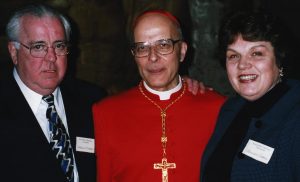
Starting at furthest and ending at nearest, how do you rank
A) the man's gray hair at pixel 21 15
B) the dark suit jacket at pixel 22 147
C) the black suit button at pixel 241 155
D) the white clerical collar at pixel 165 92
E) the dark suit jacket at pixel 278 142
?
the white clerical collar at pixel 165 92 < the man's gray hair at pixel 21 15 < the dark suit jacket at pixel 22 147 < the black suit button at pixel 241 155 < the dark suit jacket at pixel 278 142

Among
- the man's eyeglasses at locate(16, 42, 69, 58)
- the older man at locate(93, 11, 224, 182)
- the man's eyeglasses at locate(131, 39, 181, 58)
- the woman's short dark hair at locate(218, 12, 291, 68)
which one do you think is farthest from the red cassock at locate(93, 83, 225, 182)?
the woman's short dark hair at locate(218, 12, 291, 68)

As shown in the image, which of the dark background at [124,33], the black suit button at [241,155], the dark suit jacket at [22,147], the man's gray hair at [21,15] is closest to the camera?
the black suit button at [241,155]

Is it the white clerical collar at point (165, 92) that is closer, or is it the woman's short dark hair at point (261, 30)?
the woman's short dark hair at point (261, 30)

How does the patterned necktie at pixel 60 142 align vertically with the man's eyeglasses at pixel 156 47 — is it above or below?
below

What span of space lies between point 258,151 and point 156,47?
3.63ft

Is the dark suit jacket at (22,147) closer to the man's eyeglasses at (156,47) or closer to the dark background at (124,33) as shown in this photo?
the man's eyeglasses at (156,47)

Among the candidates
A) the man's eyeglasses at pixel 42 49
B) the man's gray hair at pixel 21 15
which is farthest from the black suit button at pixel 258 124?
the man's gray hair at pixel 21 15

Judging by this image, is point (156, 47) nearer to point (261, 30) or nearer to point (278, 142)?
point (261, 30)

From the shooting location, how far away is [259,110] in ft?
→ 7.61

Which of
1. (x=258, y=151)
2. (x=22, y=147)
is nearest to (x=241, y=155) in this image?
(x=258, y=151)

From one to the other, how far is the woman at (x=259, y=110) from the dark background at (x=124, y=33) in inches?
106

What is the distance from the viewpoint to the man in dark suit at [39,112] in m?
2.50

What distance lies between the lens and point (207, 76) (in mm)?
5277

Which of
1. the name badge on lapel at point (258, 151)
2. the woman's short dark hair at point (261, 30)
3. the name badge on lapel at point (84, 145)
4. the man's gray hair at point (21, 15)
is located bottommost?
the name badge on lapel at point (84, 145)
